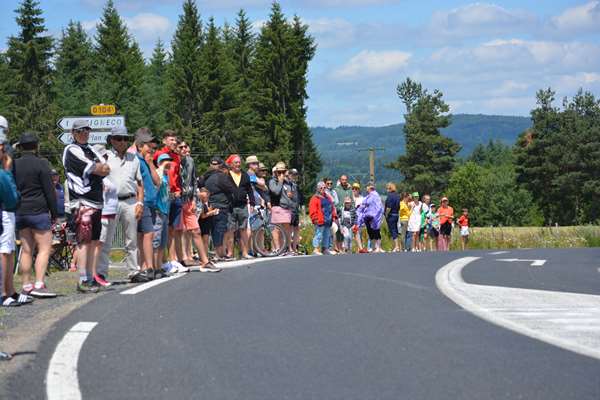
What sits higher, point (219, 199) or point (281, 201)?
point (219, 199)

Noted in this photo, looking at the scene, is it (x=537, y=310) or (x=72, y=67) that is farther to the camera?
(x=72, y=67)

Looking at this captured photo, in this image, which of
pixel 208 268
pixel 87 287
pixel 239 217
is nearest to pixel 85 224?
pixel 87 287

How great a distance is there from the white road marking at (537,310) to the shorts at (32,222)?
4.35 m

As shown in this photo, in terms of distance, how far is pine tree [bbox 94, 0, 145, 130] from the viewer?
80.2 meters

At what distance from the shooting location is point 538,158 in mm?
110000

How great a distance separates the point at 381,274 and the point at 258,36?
7404 centimetres

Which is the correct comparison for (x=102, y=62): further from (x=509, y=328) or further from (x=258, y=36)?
(x=509, y=328)

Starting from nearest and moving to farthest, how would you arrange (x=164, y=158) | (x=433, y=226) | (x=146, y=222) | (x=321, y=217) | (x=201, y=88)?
1. (x=146, y=222)
2. (x=164, y=158)
3. (x=321, y=217)
4. (x=433, y=226)
5. (x=201, y=88)

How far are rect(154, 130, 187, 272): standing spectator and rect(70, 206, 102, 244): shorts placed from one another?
288 centimetres

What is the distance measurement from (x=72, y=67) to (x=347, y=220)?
73.2 m

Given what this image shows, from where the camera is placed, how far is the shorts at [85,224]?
462 inches

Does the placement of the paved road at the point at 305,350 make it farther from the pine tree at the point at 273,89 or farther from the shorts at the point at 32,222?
the pine tree at the point at 273,89

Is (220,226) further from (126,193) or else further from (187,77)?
(187,77)

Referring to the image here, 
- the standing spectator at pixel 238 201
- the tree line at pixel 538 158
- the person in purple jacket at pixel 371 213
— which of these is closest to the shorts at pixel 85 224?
the standing spectator at pixel 238 201
